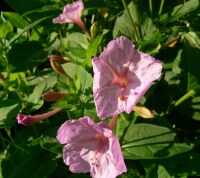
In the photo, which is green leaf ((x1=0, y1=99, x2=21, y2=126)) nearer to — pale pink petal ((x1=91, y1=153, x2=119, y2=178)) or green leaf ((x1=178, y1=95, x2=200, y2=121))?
pale pink petal ((x1=91, y1=153, x2=119, y2=178))

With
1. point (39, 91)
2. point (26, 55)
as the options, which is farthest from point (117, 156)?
point (26, 55)

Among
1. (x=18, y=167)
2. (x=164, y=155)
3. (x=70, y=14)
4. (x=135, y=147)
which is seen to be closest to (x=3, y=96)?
(x=18, y=167)

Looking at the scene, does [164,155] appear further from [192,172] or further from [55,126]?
[55,126]

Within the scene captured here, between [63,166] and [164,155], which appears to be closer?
[164,155]

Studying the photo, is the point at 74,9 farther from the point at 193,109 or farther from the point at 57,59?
the point at 193,109

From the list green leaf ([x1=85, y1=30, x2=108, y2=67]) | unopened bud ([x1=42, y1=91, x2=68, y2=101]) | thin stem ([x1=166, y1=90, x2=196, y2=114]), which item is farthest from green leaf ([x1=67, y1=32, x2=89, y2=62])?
A: thin stem ([x1=166, y1=90, x2=196, y2=114])

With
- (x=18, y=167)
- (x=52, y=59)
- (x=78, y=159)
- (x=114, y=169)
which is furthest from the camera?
(x=18, y=167)
